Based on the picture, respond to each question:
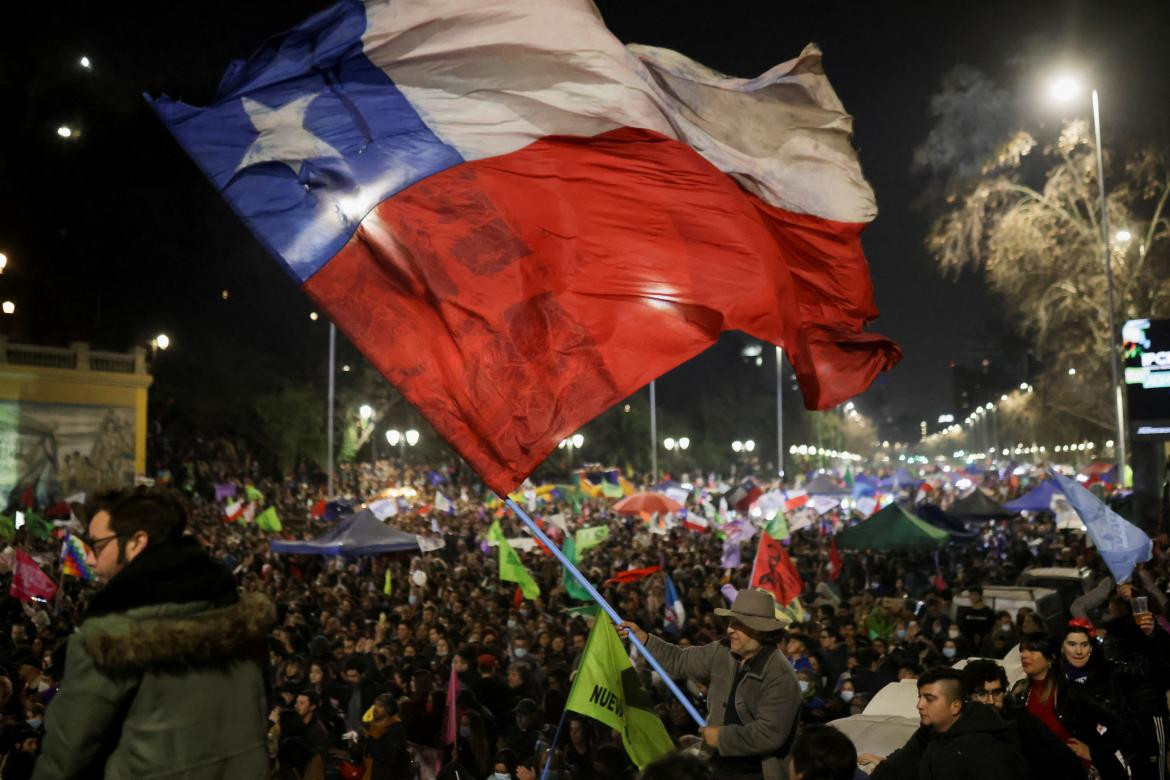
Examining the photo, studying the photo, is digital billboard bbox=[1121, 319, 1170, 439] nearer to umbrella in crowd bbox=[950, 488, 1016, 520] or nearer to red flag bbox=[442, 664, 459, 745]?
umbrella in crowd bbox=[950, 488, 1016, 520]

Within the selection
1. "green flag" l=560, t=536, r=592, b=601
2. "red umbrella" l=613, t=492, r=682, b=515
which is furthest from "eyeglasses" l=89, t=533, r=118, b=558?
"red umbrella" l=613, t=492, r=682, b=515

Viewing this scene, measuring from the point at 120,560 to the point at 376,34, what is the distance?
4077mm

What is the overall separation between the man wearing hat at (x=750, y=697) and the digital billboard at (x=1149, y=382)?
1996cm

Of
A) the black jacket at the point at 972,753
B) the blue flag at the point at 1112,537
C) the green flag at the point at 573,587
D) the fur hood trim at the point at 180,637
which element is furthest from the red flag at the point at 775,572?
the fur hood trim at the point at 180,637

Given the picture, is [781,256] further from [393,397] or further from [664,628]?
[393,397]

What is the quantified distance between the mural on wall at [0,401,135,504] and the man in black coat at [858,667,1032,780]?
110 ft

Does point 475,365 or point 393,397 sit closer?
point 475,365

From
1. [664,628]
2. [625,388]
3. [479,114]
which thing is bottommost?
[664,628]

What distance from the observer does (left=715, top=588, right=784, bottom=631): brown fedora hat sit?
5.47 m

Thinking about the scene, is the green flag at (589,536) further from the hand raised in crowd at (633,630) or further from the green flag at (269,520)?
the hand raised in crowd at (633,630)

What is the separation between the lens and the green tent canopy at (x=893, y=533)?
2228 centimetres

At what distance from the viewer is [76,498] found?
2530 centimetres

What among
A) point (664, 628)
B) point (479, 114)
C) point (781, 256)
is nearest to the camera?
point (479, 114)

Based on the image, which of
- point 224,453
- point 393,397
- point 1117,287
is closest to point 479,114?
point 1117,287
